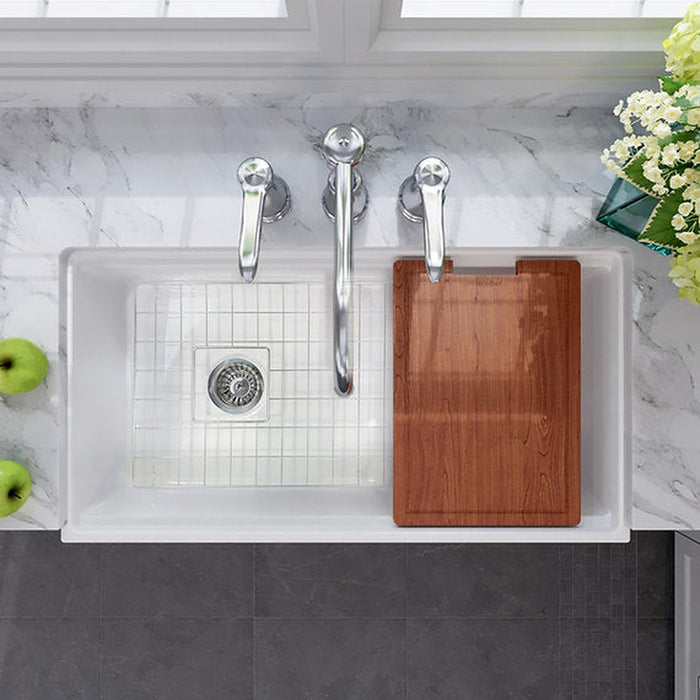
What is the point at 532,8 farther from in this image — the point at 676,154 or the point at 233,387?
the point at 233,387

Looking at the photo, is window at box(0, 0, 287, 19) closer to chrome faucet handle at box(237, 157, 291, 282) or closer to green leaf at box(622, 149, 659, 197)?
chrome faucet handle at box(237, 157, 291, 282)

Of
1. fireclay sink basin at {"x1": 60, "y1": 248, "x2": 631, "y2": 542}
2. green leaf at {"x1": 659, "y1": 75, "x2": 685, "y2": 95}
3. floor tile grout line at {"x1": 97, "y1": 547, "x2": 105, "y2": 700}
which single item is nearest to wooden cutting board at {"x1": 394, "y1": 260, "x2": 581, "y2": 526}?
fireclay sink basin at {"x1": 60, "y1": 248, "x2": 631, "y2": 542}

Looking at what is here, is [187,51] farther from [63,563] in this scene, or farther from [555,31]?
[63,563]

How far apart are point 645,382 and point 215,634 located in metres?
1.05

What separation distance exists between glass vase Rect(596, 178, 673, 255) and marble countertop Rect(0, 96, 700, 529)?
0.08 feet

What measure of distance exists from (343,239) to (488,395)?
39cm

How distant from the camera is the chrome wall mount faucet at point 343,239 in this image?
83 centimetres

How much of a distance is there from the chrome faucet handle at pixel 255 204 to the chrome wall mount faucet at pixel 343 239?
0.11 metres

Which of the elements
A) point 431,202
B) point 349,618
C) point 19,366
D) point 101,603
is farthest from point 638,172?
point 101,603

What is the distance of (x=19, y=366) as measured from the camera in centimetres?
98

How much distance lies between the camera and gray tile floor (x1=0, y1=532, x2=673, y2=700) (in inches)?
56.8

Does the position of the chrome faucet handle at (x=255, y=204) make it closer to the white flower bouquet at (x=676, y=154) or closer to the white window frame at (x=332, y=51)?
the white window frame at (x=332, y=51)

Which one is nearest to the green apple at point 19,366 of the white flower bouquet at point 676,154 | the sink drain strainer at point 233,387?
the sink drain strainer at point 233,387

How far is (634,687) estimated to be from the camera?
4.76 ft
